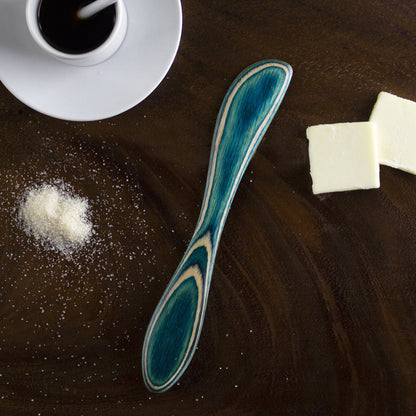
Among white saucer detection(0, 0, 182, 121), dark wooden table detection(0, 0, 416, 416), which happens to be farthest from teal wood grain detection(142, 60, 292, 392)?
white saucer detection(0, 0, 182, 121)

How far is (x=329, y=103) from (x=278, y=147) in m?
0.10

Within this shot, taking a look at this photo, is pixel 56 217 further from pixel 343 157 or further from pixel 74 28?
pixel 343 157

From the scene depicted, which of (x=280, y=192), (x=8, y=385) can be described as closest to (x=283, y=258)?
(x=280, y=192)

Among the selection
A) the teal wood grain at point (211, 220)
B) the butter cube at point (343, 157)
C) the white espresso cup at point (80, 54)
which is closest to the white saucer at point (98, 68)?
the white espresso cup at point (80, 54)

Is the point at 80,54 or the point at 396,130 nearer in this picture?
the point at 80,54

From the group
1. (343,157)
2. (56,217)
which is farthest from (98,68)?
(343,157)

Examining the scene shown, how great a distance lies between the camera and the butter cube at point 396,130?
0.77 meters

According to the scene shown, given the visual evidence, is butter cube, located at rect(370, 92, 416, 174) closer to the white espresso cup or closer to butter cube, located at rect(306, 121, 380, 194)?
butter cube, located at rect(306, 121, 380, 194)

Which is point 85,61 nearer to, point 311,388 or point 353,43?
point 353,43

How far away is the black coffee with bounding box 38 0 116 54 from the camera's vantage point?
2.18ft

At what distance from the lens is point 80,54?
65 cm

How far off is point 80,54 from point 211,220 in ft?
0.97

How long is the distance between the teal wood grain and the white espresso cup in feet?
0.61

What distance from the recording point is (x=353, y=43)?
2.52 feet
